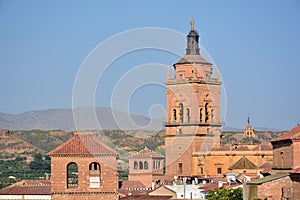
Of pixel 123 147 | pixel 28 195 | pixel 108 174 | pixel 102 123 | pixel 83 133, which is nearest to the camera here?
pixel 108 174

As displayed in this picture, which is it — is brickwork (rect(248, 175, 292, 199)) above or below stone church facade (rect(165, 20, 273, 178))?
below

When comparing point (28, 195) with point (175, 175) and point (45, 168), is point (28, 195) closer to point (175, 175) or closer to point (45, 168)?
point (175, 175)

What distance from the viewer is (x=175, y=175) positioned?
108 metres

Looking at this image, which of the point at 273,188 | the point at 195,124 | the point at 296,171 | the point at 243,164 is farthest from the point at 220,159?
the point at 296,171

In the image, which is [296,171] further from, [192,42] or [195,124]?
[192,42]

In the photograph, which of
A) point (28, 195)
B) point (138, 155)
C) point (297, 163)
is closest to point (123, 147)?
point (138, 155)

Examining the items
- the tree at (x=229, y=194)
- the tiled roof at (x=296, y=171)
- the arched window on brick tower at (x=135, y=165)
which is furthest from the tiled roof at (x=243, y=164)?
the tiled roof at (x=296, y=171)

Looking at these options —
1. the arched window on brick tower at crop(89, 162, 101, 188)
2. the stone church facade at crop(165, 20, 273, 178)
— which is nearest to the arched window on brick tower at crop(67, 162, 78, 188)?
the arched window on brick tower at crop(89, 162, 101, 188)

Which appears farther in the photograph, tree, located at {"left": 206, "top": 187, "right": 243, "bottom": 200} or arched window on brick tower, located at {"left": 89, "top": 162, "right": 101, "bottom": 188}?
tree, located at {"left": 206, "top": 187, "right": 243, "bottom": 200}

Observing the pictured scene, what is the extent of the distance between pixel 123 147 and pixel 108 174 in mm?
118483

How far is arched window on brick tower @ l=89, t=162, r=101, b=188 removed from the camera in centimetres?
5919

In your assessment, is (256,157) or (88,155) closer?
(88,155)

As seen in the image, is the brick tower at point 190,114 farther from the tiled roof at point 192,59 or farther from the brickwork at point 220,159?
the brickwork at point 220,159

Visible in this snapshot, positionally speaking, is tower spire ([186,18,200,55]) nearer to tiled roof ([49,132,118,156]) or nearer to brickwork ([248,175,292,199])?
tiled roof ([49,132,118,156])
